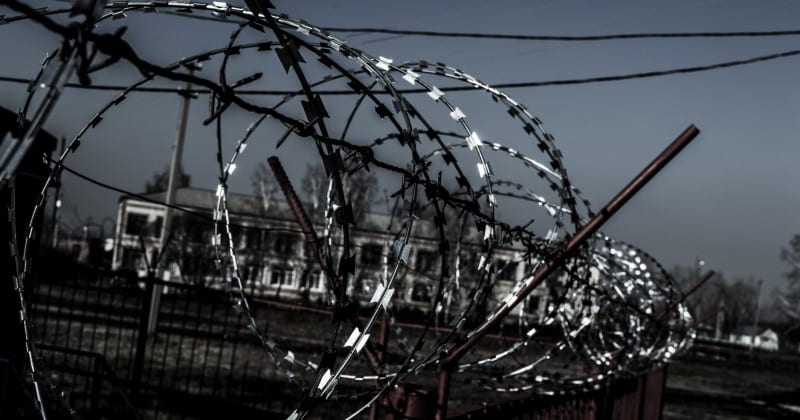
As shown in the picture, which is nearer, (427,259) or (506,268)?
(506,268)

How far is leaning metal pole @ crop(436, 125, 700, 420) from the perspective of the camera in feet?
13.5

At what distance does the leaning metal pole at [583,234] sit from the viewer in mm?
4105

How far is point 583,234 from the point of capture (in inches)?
165

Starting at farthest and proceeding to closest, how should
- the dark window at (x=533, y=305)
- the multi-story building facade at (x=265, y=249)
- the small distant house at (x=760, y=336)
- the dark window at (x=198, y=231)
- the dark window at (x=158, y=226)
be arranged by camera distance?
the small distant house at (x=760, y=336), the dark window at (x=158, y=226), the dark window at (x=198, y=231), the multi-story building facade at (x=265, y=249), the dark window at (x=533, y=305)

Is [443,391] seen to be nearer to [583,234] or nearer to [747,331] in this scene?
[583,234]

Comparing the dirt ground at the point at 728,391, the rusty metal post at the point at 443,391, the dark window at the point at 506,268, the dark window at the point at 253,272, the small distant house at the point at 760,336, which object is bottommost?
the small distant house at the point at 760,336

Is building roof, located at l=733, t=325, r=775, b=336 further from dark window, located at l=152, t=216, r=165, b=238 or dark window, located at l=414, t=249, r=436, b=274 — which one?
dark window, located at l=152, t=216, r=165, b=238

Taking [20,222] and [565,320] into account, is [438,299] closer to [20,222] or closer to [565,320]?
[565,320]

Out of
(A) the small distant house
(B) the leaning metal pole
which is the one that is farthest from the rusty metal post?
(A) the small distant house

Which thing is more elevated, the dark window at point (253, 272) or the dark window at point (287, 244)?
the dark window at point (287, 244)

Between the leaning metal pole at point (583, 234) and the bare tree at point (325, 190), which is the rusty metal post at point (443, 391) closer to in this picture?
the leaning metal pole at point (583, 234)

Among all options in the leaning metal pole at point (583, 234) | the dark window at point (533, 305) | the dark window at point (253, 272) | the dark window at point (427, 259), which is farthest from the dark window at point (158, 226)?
the leaning metal pole at point (583, 234)

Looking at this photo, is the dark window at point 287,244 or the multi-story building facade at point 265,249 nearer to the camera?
the multi-story building facade at point 265,249

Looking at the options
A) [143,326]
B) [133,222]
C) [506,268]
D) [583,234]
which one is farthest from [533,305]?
[583,234]
